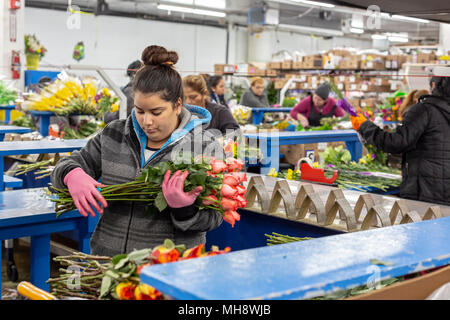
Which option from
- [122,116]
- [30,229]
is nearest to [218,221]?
[30,229]

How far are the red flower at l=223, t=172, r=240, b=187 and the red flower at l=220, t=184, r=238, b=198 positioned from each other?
2 cm

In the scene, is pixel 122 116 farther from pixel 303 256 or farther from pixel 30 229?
pixel 303 256

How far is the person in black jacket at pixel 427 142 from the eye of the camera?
148 inches

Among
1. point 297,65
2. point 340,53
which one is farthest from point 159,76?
point 297,65

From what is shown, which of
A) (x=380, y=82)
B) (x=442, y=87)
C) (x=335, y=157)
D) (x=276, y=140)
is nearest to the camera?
(x=442, y=87)

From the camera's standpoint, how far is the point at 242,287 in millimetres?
1098

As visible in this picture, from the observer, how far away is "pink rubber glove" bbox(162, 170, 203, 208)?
1810mm

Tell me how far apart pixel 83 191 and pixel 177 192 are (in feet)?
1.32

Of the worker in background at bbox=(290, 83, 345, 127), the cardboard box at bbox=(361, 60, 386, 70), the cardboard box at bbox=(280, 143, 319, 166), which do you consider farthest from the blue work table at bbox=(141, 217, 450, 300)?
the cardboard box at bbox=(361, 60, 386, 70)

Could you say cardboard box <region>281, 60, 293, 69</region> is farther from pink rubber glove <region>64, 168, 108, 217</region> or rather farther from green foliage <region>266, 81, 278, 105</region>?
pink rubber glove <region>64, 168, 108, 217</region>

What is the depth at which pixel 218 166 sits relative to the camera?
6.45ft

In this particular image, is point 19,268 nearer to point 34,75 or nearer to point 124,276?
point 124,276

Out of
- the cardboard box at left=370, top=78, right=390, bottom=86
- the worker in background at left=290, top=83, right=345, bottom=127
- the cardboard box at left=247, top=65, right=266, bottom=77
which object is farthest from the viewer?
the cardboard box at left=370, top=78, right=390, bottom=86

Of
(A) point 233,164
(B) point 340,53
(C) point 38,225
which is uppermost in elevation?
(B) point 340,53
